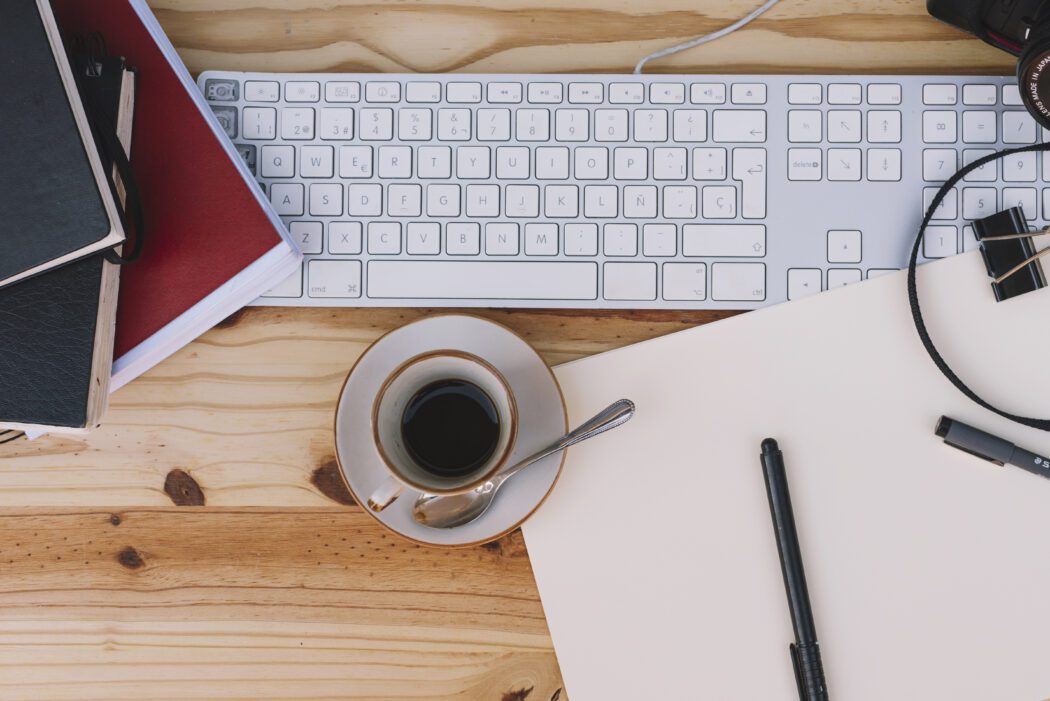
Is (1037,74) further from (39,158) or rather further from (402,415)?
(39,158)

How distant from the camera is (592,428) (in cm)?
53

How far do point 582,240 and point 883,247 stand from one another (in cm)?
25

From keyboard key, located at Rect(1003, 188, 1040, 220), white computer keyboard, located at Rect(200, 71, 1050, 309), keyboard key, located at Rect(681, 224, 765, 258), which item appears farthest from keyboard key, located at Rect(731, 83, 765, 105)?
keyboard key, located at Rect(1003, 188, 1040, 220)

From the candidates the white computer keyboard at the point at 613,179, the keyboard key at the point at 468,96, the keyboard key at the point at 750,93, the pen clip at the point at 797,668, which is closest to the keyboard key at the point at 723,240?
the white computer keyboard at the point at 613,179

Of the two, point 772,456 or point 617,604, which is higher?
point 772,456

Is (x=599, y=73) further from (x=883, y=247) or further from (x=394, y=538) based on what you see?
(x=394, y=538)

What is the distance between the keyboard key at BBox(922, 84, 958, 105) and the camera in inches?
22.4

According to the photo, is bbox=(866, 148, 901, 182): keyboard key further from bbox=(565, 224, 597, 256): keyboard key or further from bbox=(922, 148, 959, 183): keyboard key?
bbox=(565, 224, 597, 256): keyboard key

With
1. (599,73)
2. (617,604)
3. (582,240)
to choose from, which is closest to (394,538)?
(617,604)

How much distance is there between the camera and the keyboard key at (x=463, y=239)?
0.57m

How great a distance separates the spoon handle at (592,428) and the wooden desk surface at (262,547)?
0.07m

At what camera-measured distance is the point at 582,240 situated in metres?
0.58

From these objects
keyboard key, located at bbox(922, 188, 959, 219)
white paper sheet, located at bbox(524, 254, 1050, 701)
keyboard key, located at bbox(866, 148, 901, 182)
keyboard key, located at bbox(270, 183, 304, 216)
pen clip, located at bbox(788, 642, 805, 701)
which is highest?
keyboard key, located at bbox(866, 148, 901, 182)

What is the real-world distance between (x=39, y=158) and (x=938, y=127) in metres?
0.69
